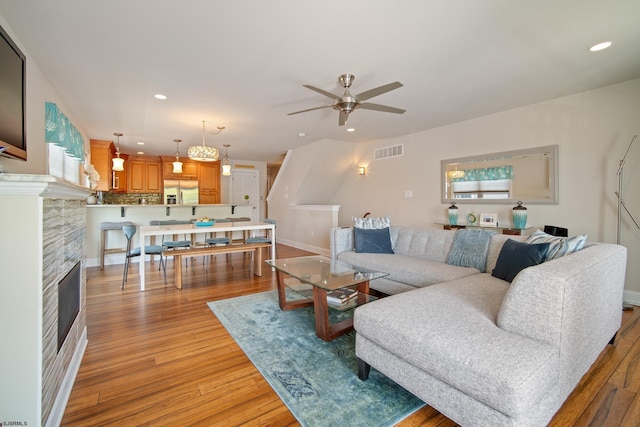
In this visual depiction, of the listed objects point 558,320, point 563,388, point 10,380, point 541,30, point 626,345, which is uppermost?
point 541,30

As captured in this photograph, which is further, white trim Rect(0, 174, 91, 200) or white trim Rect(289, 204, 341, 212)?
white trim Rect(289, 204, 341, 212)

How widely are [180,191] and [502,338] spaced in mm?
8146

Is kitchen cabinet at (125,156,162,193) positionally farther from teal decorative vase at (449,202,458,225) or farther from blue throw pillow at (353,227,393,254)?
teal decorative vase at (449,202,458,225)

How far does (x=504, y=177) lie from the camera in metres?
4.27

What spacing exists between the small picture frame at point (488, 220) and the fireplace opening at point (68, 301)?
16.0 ft

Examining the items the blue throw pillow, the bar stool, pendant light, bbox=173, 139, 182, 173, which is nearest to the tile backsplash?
pendant light, bbox=173, 139, 182, 173

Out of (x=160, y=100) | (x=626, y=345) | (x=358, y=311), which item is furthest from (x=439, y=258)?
(x=160, y=100)

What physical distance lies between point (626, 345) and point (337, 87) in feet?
11.5

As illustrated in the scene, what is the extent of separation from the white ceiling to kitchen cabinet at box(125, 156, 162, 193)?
3784 mm

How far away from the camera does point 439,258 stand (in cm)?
328

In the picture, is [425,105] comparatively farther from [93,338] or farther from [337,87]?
[93,338]

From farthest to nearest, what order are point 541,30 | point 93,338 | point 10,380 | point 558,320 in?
point 93,338, point 541,30, point 558,320, point 10,380

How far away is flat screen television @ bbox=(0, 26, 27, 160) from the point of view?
1764 mm

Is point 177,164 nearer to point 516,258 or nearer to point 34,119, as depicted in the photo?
point 34,119
